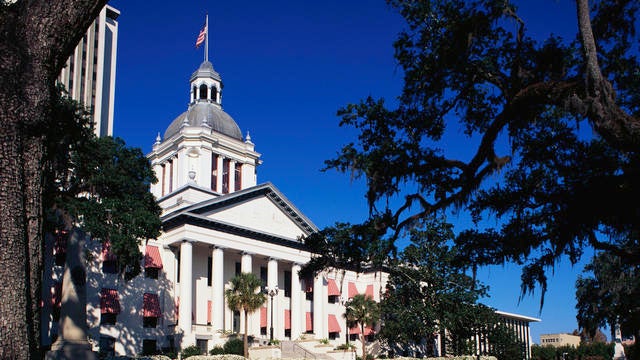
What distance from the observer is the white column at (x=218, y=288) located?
50.2m

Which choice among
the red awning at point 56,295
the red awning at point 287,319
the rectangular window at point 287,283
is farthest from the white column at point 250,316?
the red awning at point 56,295

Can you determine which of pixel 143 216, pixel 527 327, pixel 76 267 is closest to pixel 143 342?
pixel 143 216

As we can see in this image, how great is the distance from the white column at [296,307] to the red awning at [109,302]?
15980mm

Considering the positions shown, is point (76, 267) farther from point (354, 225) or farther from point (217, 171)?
point (217, 171)

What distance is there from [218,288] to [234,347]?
5.41m

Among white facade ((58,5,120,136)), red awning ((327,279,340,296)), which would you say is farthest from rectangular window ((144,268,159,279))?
white facade ((58,5,120,136))

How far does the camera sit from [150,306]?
48.6m

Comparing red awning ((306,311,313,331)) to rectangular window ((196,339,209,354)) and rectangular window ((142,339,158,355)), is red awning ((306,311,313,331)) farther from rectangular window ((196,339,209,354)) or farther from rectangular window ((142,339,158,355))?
rectangular window ((142,339,158,355))

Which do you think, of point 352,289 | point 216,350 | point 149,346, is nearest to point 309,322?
point 352,289

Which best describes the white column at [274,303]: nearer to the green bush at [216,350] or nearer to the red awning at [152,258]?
the green bush at [216,350]

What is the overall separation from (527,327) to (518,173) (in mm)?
120594

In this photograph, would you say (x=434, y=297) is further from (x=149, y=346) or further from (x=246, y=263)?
(x=149, y=346)

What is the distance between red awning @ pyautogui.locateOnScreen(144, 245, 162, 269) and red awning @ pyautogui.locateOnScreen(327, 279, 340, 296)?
61.3 ft

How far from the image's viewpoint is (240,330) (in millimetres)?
55000
